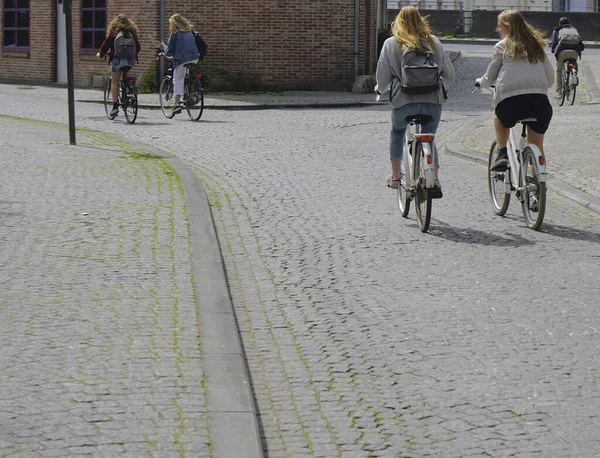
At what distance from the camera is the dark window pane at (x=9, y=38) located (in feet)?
A: 98.7

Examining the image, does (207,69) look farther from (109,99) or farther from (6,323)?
(6,323)

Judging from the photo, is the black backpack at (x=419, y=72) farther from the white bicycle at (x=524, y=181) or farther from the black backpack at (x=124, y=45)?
the black backpack at (x=124, y=45)

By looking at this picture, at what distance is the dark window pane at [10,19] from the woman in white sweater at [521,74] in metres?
22.5

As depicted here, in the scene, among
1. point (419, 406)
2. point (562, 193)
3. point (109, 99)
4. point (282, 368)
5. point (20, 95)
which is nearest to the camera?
point (419, 406)

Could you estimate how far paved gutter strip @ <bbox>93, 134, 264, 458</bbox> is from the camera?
451 cm

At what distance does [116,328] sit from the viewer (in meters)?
6.02

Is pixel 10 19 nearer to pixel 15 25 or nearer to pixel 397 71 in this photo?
pixel 15 25

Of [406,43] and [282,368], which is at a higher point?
[406,43]

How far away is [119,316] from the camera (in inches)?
247

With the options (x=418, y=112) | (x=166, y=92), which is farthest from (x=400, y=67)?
(x=166, y=92)

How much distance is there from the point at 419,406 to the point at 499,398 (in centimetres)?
38

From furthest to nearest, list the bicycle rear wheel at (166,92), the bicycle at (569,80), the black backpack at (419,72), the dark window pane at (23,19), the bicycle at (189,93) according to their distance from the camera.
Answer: the dark window pane at (23,19) < the bicycle at (569,80) < the bicycle rear wheel at (166,92) < the bicycle at (189,93) < the black backpack at (419,72)

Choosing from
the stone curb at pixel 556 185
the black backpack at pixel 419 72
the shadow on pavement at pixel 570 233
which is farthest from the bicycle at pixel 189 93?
the shadow on pavement at pixel 570 233

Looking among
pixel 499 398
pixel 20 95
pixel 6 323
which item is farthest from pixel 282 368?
pixel 20 95
